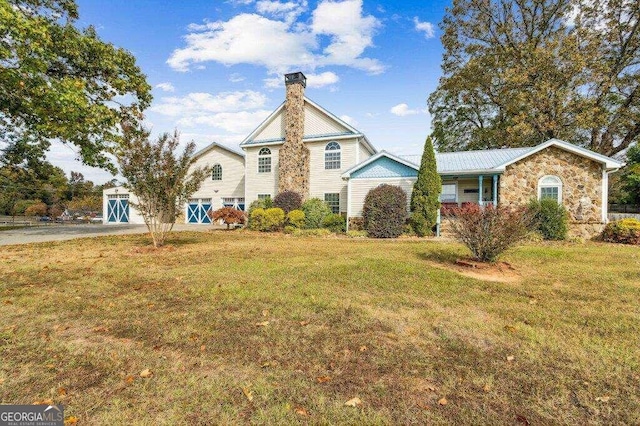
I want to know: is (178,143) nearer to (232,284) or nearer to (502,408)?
(232,284)

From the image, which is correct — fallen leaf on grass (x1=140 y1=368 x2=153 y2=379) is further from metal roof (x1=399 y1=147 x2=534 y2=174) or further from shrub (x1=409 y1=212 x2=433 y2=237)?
metal roof (x1=399 y1=147 x2=534 y2=174)

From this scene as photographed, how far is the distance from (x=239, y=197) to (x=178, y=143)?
15.2m

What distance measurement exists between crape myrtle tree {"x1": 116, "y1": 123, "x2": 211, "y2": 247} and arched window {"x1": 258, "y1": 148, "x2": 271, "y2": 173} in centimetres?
1282

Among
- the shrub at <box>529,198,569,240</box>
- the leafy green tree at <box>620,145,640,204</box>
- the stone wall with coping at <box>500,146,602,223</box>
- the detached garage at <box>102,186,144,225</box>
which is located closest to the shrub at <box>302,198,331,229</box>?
the stone wall with coping at <box>500,146,602,223</box>

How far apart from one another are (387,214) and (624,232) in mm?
9897

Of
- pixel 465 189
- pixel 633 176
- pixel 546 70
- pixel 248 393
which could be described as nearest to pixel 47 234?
pixel 248 393

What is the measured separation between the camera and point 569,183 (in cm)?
1577

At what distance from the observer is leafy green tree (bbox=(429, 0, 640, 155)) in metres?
19.8

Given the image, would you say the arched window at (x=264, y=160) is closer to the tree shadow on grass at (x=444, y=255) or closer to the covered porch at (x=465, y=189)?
the covered porch at (x=465, y=189)

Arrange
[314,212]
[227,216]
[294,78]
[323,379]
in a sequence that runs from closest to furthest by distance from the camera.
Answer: [323,379], [314,212], [227,216], [294,78]

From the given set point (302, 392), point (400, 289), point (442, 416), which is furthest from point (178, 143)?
point (442, 416)

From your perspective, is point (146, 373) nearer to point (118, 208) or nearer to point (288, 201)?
point (288, 201)

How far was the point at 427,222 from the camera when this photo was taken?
16125 mm

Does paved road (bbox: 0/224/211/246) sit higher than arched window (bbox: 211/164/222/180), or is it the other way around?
arched window (bbox: 211/164/222/180)
